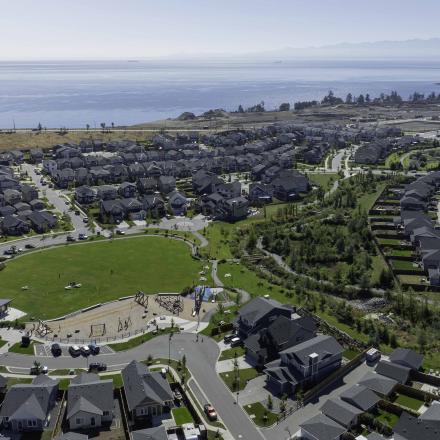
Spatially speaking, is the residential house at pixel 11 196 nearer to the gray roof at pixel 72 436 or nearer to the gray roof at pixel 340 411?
the gray roof at pixel 72 436

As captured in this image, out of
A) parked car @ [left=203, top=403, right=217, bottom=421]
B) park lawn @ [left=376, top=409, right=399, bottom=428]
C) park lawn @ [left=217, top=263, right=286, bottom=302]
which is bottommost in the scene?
park lawn @ [left=376, top=409, right=399, bottom=428]

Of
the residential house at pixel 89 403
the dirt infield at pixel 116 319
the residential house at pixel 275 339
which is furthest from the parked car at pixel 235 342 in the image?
the residential house at pixel 89 403

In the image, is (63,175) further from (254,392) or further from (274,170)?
(254,392)

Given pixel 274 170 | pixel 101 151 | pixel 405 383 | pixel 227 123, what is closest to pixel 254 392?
pixel 405 383

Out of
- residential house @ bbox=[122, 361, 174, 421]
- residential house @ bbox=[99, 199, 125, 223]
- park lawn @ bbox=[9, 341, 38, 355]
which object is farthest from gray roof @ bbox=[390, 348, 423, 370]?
residential house @ bbox=[99, 199, 125, 223]

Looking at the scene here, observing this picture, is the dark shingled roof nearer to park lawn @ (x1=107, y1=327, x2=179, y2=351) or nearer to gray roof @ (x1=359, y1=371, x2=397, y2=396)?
gray roof @ (x1=359, y1=371, x2=397, y2=396)

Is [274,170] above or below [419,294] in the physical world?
above
